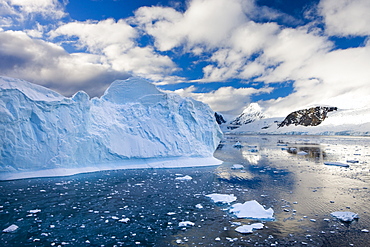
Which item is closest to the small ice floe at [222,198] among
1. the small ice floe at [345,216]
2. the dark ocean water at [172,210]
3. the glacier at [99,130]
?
the dark ocean water at [172,210]

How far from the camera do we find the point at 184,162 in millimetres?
15719

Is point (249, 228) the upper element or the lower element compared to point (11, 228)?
lower

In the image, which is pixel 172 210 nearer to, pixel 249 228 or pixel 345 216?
pixel 249 228

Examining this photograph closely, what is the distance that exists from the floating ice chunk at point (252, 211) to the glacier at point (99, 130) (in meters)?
8.80

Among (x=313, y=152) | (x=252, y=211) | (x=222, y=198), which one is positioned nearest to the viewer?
(x=252, y=211)

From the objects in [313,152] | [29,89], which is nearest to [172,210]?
[29,89]

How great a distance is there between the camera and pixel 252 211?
6.55 metres

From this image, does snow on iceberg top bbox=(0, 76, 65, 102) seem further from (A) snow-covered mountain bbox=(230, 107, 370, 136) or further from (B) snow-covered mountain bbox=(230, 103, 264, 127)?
(B) snow-covered mountain bbox=(230, 103, 264, 127)

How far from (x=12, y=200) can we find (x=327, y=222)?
371 inches

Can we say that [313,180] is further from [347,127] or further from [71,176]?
[347,127]

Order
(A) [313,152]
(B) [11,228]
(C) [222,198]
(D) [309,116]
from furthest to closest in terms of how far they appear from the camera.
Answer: (D) [309,116], (A) [313,152], (C) [222,198], (B) [11,228]

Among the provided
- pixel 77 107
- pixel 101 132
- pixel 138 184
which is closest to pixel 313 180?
pixel 138 184

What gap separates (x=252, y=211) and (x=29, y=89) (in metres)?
11.7

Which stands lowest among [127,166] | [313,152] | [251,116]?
[313,152]
